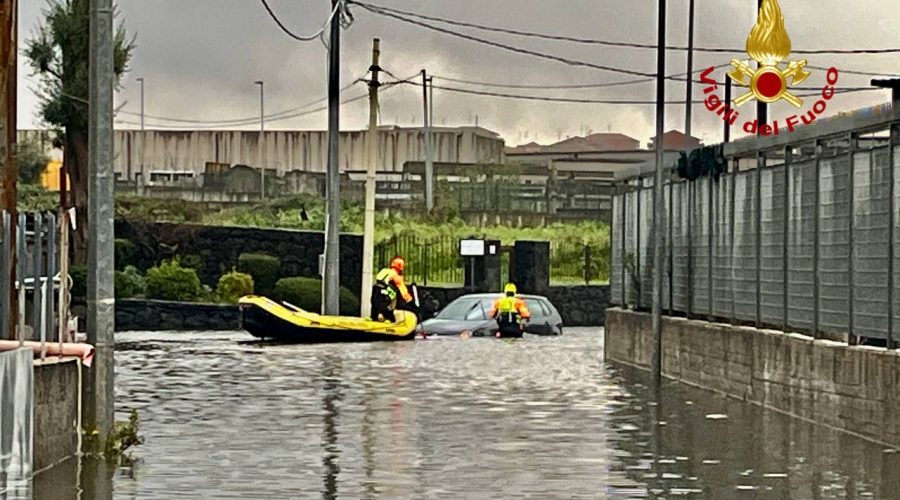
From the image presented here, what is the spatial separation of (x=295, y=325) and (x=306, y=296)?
12.5 metres

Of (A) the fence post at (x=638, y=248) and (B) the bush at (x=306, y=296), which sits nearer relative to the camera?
(A) the fence post at (x=638, y=248)

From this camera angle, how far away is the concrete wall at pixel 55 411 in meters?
16.8

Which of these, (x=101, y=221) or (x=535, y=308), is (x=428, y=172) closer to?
(x=535, y=308)

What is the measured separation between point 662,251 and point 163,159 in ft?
235

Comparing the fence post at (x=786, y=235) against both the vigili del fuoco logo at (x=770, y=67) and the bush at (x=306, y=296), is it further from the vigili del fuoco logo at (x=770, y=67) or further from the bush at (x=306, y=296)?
the bush at (x=306, y=296)

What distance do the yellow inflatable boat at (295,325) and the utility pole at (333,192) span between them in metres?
6.25

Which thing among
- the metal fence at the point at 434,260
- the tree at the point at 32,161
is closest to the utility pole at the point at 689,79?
the metal fence at the point at 434,260

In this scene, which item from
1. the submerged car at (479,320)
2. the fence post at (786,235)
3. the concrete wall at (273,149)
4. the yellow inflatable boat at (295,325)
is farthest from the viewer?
the concrete wall at (273,149)

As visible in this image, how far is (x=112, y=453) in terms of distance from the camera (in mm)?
18031

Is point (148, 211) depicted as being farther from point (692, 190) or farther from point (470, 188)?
point (692, 190)

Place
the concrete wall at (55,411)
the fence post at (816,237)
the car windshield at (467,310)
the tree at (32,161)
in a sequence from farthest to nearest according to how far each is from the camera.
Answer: the tree at (32,161) → the car windshield at (467,310) → the fence post at (816,237) → the concrete wall at (55,411)

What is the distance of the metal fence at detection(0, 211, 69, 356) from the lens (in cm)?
1694

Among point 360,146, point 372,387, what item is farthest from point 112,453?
point 360,146

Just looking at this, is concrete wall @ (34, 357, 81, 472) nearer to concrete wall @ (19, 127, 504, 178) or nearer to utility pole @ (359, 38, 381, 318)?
utility pole @ (359, 38, 381, 318)
